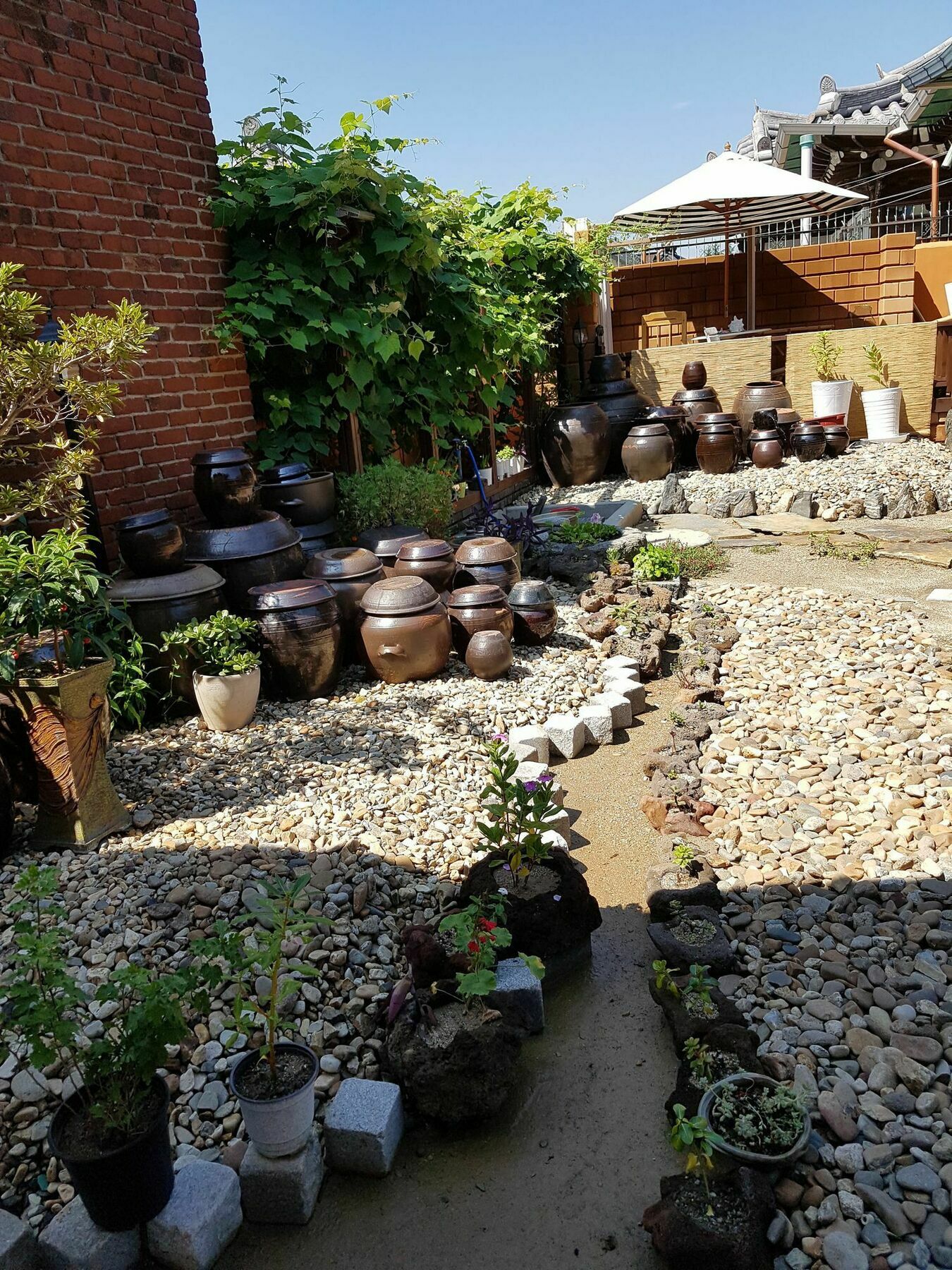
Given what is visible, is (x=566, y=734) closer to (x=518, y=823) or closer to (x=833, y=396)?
(x=518, y=823)

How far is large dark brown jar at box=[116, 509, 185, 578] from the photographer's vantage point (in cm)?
406

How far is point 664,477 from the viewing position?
32.2 ft

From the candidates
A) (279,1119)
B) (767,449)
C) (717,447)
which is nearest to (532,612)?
(279,1119)

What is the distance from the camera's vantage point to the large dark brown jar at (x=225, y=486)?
4.51 meters

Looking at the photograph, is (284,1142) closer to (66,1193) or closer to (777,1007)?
(66,1193)

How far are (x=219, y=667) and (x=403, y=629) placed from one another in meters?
0.90

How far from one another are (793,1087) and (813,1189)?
260mm

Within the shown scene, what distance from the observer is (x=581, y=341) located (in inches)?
446

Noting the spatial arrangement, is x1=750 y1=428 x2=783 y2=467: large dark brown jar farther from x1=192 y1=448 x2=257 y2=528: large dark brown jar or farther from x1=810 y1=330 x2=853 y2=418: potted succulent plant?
x1=192 y1=448 x2=257 y2=528: large dark brown jar

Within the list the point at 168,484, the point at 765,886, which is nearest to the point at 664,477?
the point at 168,484

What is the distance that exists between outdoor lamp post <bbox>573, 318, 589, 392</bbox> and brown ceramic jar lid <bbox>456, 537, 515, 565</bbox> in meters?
6.97

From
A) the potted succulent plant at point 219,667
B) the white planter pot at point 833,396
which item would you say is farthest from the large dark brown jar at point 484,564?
the white planter pot at point 833,396

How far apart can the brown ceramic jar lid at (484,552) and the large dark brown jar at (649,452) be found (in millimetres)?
4890

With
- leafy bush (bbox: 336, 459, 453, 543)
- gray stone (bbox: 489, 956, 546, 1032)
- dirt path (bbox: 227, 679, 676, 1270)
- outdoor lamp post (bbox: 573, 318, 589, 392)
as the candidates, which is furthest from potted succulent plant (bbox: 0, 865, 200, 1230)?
outdoor lamp post (bbox: 573, 318, 589, 392)
